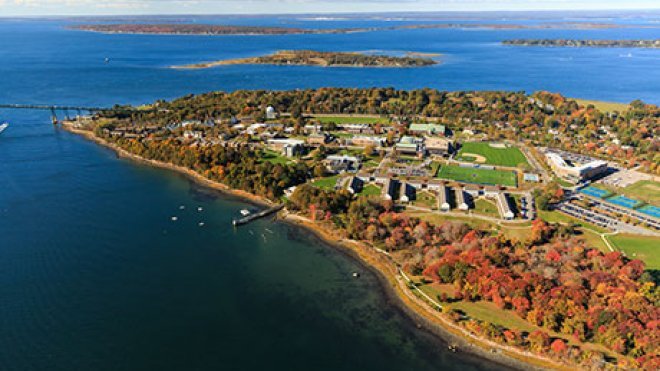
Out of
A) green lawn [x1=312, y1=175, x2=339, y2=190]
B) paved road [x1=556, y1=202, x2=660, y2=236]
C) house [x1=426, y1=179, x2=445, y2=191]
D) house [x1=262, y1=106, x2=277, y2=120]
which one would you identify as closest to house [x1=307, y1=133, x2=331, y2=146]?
green lawn [x1=312, y1=175, x2=339, y2=190]

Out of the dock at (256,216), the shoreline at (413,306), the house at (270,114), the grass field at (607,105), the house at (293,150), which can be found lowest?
the shoreline at (413,306)

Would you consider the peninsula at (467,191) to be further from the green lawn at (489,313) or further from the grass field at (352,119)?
the grass field at (352,119)

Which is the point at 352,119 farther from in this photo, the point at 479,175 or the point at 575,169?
the point at 575,169

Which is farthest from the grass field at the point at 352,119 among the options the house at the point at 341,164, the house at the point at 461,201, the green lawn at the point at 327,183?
the house at the point at 461,201

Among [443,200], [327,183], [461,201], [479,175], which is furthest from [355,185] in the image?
[479,175]

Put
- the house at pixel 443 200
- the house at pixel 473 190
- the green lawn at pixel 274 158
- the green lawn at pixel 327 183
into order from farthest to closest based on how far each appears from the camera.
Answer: the green lawn at pixel 274 158
the green lawn at pixel 327 183
the house at pixel 473 190
the house at pixel 443 200

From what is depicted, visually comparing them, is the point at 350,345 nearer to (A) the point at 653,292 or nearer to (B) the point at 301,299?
(B) the point at 301,299

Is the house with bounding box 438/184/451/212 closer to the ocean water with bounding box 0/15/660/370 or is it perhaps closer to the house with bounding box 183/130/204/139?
the ocean water with bounding box 0/15/660/370
